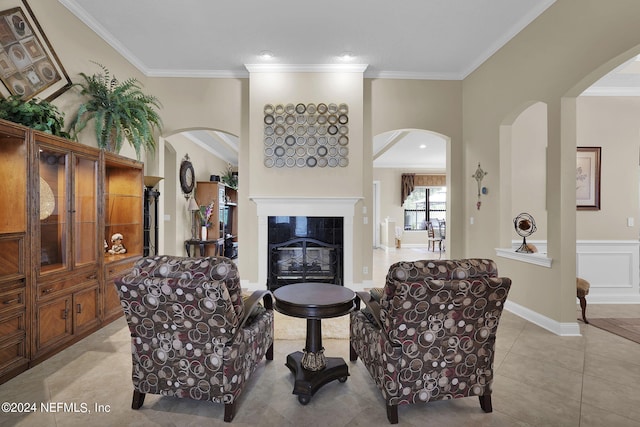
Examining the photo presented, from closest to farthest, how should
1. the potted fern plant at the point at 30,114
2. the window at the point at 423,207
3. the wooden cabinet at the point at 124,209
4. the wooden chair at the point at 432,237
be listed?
the potted fern plant at the point at 30,114
the wooden cabinet at the point at 124,209
the wooden chair at the point at 432,237
the window at the point at 423,207

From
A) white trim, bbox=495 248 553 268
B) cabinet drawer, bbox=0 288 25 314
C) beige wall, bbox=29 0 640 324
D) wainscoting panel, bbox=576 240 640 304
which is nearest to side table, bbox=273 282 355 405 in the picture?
cabinet drawer, bbox=0 288 25 314

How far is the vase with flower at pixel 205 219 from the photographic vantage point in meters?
6.48

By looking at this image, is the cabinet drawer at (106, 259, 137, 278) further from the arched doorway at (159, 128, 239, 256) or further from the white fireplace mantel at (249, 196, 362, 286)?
the white fireplace mantel at (249, 196, 362, 286)

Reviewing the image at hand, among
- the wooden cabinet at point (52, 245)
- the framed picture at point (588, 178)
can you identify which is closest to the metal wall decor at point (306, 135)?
the wooden cabinet at point (52, 245)

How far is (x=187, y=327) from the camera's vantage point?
174 centimetres

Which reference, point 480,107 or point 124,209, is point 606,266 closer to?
point 480,107

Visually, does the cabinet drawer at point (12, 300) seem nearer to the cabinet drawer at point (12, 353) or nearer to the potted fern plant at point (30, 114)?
the cabinet drawer at point (12, 353)

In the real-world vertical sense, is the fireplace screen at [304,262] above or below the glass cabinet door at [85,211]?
below

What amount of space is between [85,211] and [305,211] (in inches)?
101

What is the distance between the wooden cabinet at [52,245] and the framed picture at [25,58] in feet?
2.19

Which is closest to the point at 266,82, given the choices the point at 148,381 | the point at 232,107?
the point at 232,107

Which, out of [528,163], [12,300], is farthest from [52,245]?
[528,163]

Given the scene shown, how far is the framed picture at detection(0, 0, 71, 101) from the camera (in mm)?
2652

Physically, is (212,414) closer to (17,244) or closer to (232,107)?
(17,244)
